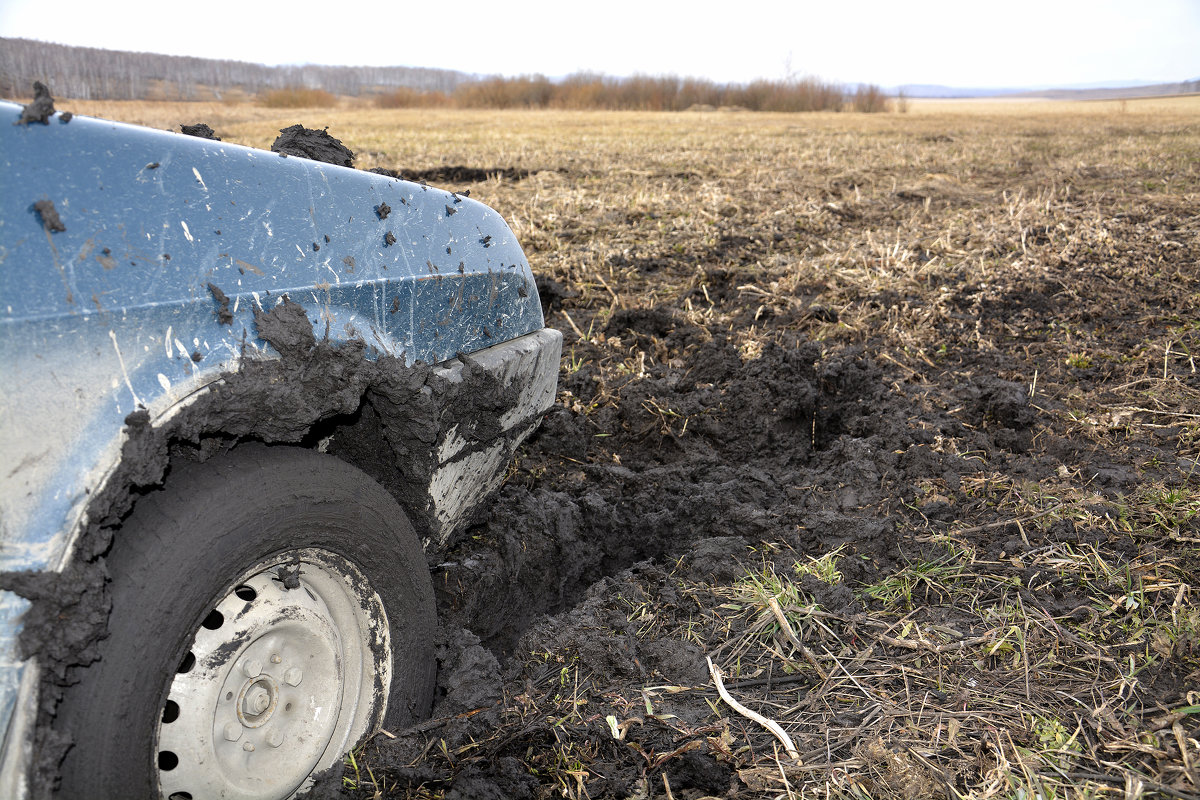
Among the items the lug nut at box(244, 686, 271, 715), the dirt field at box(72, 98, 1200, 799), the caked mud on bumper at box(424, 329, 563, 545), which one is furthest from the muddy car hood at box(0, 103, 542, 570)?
the dirt field at box(72, 98, 1200, 799)

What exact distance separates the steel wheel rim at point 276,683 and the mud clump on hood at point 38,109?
897mm

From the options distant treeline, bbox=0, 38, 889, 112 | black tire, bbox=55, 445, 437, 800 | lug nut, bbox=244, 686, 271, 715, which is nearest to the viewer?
black tire, bbox=55, 445, 437, 800

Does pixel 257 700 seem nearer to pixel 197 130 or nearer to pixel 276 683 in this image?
pixel 276 683

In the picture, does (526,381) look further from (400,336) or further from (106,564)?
(106,564)

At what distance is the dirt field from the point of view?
187 centimetres

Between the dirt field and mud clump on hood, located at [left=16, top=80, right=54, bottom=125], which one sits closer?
mud clump on hood, located at [left=16, top=80, right=54, bottom=125]

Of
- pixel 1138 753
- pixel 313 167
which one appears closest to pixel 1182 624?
pixel 1138 753

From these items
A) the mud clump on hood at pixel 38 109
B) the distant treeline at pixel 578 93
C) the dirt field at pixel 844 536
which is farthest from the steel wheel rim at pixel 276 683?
the distant treeline at pixel 578 93

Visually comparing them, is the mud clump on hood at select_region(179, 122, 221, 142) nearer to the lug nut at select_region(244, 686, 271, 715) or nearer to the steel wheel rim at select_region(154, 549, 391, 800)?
the steel wheel rim at select_region(154, 549, 391, 800)

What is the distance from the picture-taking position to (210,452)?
57.9 inches

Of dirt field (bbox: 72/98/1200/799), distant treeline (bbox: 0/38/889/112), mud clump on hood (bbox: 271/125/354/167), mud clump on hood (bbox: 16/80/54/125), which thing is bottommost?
dirt field (bbox: 72/98/1200/799)

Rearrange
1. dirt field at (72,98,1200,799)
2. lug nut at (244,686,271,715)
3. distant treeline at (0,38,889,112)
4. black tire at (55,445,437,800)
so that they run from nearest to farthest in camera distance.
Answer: black tire at (55,445,437,800)
lug nut at (244,686,271,715)
dirt field at (72,98,1200,799)
distant treeline at (0,38,889,112)

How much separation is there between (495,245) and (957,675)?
1.97 meters

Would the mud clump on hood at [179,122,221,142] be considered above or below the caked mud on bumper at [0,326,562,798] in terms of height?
above
